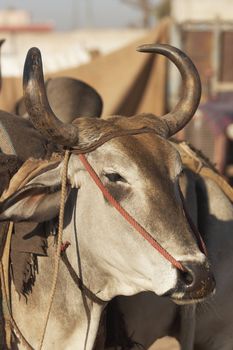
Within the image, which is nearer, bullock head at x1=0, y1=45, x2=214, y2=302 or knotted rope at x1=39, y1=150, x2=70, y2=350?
bullock head at x1=0, y1=45, x2=214, y2=302

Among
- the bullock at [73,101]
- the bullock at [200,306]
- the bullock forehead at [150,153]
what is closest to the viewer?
the bullock forehead at [150,153]

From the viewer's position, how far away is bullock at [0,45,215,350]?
12.2 ft

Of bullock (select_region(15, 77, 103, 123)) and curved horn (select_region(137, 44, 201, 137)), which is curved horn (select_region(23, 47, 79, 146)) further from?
bullock (select_region(15, 77, 103, 123))

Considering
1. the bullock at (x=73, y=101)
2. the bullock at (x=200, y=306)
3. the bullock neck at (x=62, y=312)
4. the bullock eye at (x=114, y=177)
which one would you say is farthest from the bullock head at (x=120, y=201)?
the bullock at (x=73, y=101)

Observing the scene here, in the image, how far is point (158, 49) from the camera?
13.8 feet

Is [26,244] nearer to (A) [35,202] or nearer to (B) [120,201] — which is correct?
(A) [35,202]

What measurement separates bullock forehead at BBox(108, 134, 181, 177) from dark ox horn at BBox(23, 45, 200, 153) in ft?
0.16

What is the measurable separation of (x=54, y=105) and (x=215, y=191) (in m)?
1.45

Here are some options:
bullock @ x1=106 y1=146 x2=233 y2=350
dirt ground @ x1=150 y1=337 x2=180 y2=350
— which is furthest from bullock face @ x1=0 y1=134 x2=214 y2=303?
dirt ground @ x1=150 y1=337 x2=180 y2=350

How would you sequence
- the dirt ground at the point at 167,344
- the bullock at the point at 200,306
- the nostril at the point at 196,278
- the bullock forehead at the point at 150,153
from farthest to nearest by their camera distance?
the dirt ground at the point at 167,344
the bullock at the point at 200,306
the bullock forehead at the point at 150,153
the nostril at the point at 196,278

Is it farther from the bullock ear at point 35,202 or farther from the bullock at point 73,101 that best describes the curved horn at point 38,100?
the bullock at point 73,101

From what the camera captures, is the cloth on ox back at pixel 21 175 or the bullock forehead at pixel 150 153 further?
the cloth on ox back at pixel 21 175

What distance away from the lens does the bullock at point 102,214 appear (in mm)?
3709

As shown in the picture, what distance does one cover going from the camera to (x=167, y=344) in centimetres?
Result: 496
